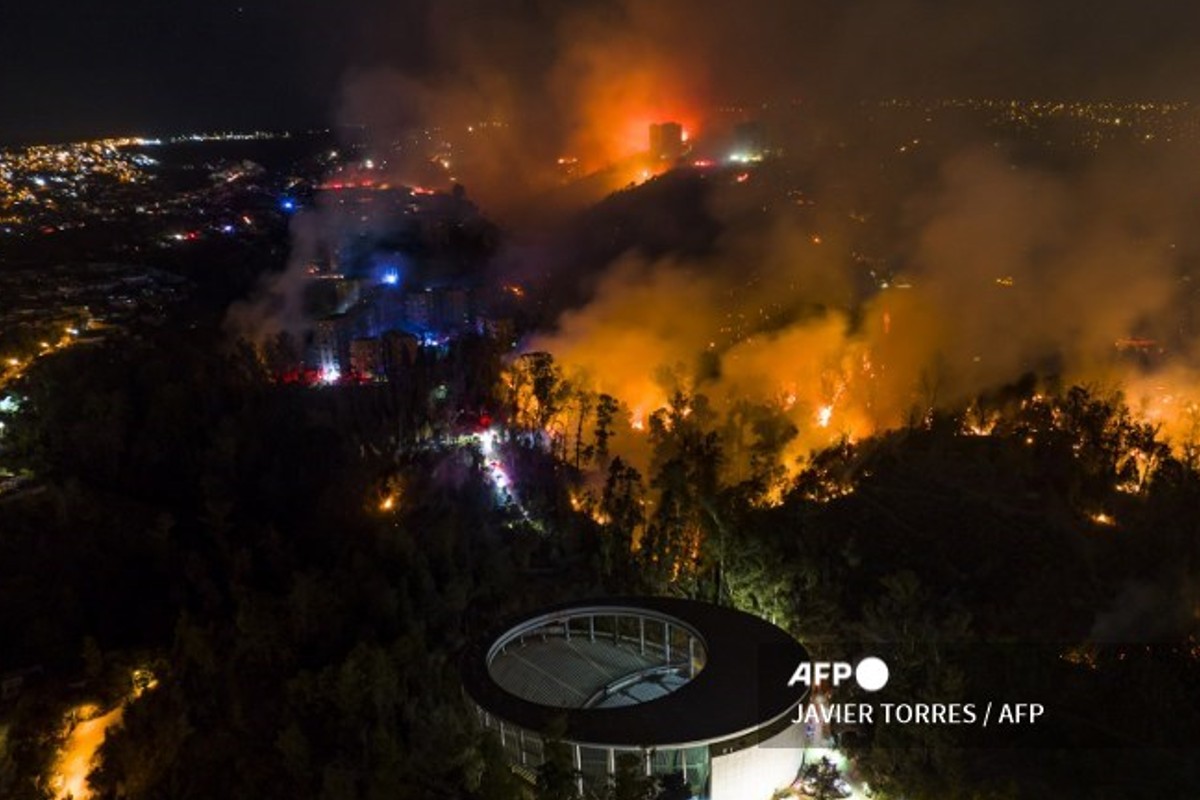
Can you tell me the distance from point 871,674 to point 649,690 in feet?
16.1

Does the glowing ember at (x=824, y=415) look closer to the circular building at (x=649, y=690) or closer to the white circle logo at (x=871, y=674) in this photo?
the circular building at (x=649, y=690)

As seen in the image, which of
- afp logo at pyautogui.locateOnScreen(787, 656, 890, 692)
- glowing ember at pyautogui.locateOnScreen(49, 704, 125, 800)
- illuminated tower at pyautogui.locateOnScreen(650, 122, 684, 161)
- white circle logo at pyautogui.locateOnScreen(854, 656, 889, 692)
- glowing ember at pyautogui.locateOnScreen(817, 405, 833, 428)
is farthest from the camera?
illuminated tower at pyautogui.locateOnScreen(650, 122, 684, 161)

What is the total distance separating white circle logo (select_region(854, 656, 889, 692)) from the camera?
67.0ft

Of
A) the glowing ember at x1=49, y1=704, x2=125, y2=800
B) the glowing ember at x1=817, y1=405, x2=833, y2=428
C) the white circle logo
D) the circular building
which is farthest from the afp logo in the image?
the glowing ember at x1=817, y1=405, x2=833, y2=428

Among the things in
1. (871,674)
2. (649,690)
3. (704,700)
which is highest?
(704,700)

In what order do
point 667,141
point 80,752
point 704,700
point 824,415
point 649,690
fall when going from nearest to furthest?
point 704,700
point 649,690
point 80,752
point 824,415
point 667,141

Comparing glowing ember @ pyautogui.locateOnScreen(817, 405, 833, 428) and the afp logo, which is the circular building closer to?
the afp logo

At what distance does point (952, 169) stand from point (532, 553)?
38392 mm

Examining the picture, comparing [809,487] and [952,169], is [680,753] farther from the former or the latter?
[952,169]

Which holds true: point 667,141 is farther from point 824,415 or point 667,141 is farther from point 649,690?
point 649,690

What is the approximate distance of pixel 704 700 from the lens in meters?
17.8

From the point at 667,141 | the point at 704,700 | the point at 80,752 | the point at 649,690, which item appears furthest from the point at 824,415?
the point at 667,141

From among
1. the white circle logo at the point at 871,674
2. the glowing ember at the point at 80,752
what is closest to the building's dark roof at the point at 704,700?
the white circle logo at the point at 871,674

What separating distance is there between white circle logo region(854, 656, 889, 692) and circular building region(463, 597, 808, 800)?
1892mm
